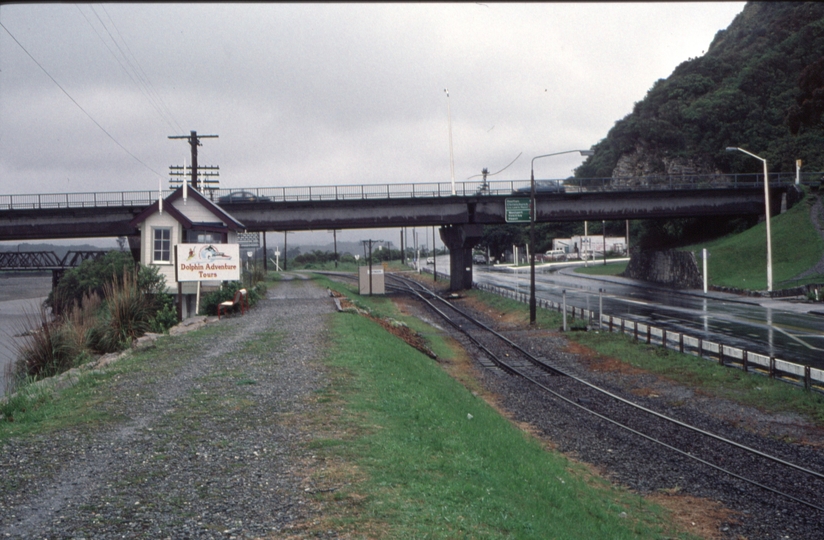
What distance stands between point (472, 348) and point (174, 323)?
486 inches

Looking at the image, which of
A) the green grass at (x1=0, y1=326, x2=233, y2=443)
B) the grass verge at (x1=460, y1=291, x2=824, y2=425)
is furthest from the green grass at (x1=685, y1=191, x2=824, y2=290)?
the green grass at (x1=0, y1=326, x2=233, y2=443)

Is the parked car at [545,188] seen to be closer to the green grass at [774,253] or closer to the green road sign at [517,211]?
the green road sign at [517,211]

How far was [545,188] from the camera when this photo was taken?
54188 mm

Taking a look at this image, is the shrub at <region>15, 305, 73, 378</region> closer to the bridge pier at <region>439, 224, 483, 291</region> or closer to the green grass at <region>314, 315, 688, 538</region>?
the green grass at <region>314, 315, 688, 538</region>

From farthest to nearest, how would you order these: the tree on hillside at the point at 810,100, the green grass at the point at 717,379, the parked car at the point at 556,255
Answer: the parked car at the point at 556,255 < the tree on hillside at the point at 810,100 < the green grass at the point at 717,379

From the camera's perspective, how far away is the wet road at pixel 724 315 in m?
24.4

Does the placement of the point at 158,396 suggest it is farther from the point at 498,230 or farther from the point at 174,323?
the point at 498,230

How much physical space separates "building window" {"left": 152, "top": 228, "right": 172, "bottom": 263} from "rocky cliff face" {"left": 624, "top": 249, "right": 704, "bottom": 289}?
3755 cm

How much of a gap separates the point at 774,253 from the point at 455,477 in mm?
47019

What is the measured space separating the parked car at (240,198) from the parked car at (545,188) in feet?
64.9

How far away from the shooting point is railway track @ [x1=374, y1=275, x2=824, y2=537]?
11.2 m

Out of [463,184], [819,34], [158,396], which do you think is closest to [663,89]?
[819,34]

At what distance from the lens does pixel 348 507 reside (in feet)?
23.8

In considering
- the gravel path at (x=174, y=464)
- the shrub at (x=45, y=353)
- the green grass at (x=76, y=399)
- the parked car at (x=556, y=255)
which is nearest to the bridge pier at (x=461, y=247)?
the shrub at (x=45, y=353)
